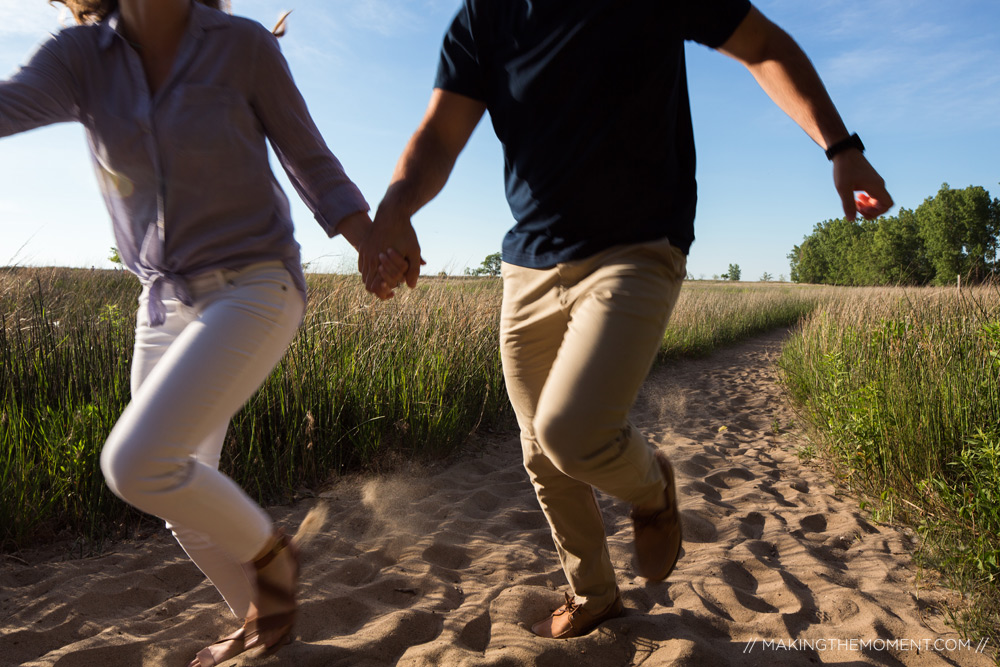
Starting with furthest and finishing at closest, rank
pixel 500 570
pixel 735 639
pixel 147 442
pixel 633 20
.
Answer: pixel 500 570 → pixel 735 639 → pixel 633 20 → pixel 147 442

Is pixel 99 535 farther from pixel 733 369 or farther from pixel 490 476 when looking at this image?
pixel 733 369

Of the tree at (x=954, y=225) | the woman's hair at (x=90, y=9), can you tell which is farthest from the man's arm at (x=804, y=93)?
the tree at (x=954, y=225)

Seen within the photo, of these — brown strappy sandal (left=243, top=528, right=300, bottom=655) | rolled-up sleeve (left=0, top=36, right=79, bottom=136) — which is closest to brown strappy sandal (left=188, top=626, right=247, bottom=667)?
brown strappy sandal (left=243, top=528, right=300, bottom=655)

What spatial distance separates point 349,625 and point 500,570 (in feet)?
2.51

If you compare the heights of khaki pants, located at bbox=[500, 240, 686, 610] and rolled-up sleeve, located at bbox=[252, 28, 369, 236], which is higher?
rolled-up sleeve, located at bbox=[252, 28, 369, 236]

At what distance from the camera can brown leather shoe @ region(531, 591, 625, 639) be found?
2.16m

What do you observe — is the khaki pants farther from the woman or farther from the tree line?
the tree line

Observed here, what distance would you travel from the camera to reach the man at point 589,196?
1.66 meters

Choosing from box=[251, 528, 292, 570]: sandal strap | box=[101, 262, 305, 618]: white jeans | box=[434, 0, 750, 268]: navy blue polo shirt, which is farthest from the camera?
box=[251, 528, 292, 570]: sandal strap

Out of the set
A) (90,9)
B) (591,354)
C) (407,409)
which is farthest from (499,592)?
(90,9)

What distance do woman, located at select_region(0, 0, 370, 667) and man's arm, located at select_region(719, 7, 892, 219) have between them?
1.42 meters

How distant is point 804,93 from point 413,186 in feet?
4.24

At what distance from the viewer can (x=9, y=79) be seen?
1.63m

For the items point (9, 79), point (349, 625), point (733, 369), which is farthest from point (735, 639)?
point (733, 369)
